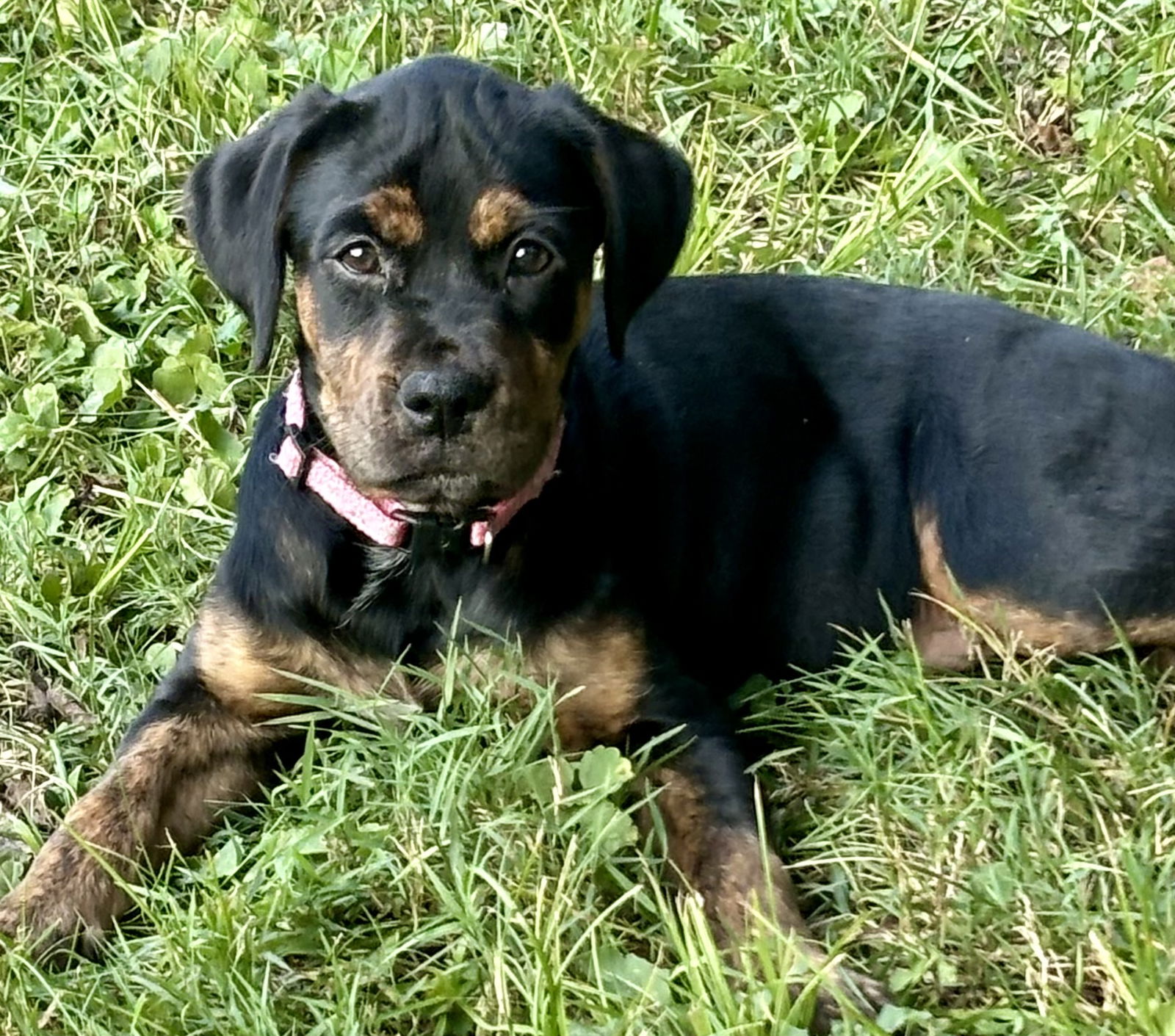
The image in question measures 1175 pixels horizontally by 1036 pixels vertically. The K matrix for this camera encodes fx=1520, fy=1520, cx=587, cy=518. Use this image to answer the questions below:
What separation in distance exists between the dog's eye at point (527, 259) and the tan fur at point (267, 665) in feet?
2.77

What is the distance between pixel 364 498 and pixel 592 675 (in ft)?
1.94

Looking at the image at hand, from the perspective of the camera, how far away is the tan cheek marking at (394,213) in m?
2.79

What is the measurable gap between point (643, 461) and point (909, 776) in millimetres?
948

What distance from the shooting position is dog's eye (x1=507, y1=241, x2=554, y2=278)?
288cm

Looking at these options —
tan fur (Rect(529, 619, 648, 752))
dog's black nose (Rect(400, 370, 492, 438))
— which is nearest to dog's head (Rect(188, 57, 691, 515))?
dog's black nose (Rect(400, 370, 492, 438))

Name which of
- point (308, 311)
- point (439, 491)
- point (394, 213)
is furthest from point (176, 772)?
point (394, 213)

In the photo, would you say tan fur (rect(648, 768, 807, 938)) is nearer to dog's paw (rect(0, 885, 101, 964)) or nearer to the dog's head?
the dog's head

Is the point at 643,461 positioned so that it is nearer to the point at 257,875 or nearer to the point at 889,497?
the point at 889,497

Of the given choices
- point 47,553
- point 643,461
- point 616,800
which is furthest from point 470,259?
point 47,553

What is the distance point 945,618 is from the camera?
12.1 feet

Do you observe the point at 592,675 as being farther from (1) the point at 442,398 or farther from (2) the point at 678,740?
(1) the point at 442,398

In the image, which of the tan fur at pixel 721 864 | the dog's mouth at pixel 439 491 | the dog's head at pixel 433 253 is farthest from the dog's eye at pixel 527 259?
the tan fur at pixel 721 864

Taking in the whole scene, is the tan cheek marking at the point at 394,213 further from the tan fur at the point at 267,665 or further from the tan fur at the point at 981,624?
the tan fur at the point at 981,624

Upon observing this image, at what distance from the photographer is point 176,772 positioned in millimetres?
3156
